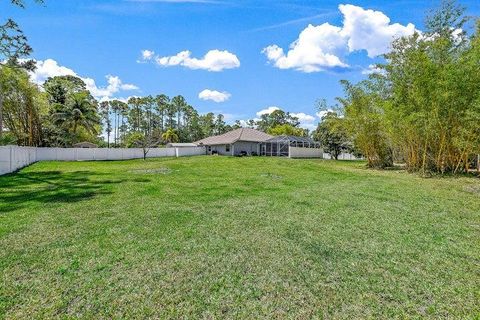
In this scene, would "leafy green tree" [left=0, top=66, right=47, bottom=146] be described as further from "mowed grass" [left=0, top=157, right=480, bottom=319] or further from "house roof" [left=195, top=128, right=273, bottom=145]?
"mowed grass" [left=0, top=157, right=480, bottom=319]

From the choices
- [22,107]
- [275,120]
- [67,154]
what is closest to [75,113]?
[22,107]

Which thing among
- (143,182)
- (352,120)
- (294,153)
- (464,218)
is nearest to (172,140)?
Result: (294,153)

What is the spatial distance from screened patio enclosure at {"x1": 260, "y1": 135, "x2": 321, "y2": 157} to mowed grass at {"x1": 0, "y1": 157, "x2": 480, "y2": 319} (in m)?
20.5

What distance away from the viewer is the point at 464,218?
548 centimetres

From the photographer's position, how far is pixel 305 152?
88.2ft

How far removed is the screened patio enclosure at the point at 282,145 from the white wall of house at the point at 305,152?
61 centimetres

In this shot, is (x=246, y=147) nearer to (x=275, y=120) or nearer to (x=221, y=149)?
(x=221, y=149)

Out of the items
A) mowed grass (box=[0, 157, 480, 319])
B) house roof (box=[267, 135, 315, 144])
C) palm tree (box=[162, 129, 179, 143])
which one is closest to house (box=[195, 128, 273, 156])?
house roof (box=[267, 135, 315, 144])

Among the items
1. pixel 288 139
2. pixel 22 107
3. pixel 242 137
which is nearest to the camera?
pixel 22 107

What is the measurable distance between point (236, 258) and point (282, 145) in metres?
24.6

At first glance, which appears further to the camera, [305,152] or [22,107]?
[305,152]

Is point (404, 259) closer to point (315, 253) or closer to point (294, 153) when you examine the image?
point (315, 253)

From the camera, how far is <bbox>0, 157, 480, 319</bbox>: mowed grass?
8.14 feet

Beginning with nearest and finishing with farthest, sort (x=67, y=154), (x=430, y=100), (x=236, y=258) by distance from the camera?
(x=236, y=258) → (x=430, y=100) → (x=67, y=154)
